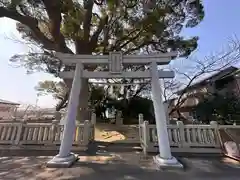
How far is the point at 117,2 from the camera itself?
21.6ft

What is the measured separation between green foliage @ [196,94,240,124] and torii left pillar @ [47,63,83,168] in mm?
7314

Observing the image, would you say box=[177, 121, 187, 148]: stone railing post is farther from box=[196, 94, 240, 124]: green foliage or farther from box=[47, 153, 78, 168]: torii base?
box=[196, 94, 240, 124]: green foliage

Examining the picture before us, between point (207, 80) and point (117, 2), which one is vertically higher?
point (117, 2)

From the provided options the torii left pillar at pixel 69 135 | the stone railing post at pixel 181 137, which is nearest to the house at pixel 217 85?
the stone railing post at pixel 181 137

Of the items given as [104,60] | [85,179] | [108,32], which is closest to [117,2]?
[108,32]

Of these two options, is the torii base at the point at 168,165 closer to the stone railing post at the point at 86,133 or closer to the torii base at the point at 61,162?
the torii base at the point at 61,162

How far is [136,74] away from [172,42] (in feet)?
17.0

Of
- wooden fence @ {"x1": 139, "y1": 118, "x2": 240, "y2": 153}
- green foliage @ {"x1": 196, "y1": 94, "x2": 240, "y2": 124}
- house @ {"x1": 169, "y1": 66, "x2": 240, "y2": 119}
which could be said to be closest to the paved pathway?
wooden fence @ {"x1": 139, "y1": 118, "x2": 240, "y2": 153}

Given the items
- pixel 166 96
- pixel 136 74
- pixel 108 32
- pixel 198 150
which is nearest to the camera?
pixel 136 74

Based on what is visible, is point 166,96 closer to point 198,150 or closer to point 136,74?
point 198,150

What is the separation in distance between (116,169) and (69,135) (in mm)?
1449

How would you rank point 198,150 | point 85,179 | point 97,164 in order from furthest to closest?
1. point 198,150
2. point 97,164
3. point 85,179

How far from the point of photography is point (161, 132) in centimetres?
394

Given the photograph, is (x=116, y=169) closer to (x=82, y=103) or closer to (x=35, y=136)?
(x=35, y=136)
